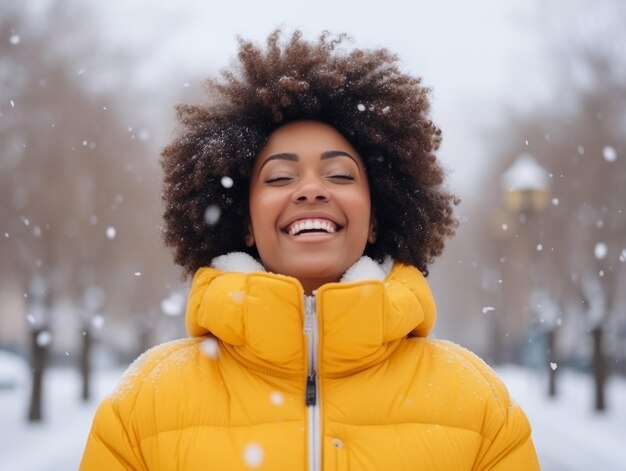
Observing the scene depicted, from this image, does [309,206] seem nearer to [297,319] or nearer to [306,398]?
[297,319]

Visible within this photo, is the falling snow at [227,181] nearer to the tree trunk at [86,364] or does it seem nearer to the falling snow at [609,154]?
the falling snow at [609,154]

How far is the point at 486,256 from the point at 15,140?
16.5m

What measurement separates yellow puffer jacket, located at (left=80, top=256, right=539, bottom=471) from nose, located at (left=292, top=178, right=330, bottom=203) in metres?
0.30

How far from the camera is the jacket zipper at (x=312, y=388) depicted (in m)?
2.14

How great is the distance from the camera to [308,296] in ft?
7.98

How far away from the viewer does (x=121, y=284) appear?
1847 cm

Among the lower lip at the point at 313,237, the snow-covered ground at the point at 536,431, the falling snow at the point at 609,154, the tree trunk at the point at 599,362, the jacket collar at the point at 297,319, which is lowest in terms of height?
the snow-covered ground at the point at 536,431

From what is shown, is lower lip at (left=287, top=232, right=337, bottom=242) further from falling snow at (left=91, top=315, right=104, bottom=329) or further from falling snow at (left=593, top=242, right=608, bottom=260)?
falling snow at (left=91, top=315, right=104, bottom=329)

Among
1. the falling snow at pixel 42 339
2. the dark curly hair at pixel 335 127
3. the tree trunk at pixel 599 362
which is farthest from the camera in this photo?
the tree trunk at pixel 599 362

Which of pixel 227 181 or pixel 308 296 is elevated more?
pixel 227 181

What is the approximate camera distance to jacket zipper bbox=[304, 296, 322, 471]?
2139mm

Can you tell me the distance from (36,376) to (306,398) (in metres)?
13.1

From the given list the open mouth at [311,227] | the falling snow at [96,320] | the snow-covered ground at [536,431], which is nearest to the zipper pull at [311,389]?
the open mouth at [311,227]

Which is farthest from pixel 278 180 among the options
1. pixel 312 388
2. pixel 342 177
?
pixel 312 388
